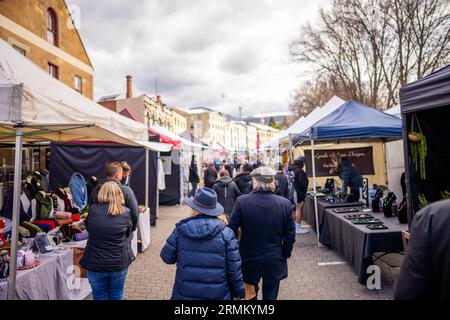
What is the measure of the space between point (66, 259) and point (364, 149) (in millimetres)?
9619

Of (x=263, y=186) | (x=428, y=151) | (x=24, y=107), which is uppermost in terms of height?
(x=24, y=107)

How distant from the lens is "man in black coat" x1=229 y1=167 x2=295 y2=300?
2975 millimetres

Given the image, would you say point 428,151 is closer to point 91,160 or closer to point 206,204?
point 206,204

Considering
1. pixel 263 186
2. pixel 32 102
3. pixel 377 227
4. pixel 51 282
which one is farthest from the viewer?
pixel 377 227

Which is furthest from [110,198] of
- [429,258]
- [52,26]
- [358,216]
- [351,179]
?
[52,26]

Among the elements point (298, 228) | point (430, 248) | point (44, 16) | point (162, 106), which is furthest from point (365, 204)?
point (162, 106)

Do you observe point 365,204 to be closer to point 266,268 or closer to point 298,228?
point 298,228

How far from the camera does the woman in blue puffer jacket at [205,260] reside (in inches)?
90.4

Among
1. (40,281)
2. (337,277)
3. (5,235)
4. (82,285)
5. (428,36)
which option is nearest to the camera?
(40,281)

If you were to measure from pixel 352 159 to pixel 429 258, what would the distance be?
9.62 m

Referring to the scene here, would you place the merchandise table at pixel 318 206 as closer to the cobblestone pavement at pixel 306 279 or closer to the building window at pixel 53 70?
the cobblestone pavement at pixel 306 279

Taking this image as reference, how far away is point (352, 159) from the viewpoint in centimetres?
1040

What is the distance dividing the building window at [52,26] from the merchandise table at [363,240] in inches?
795

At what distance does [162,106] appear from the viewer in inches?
2031
